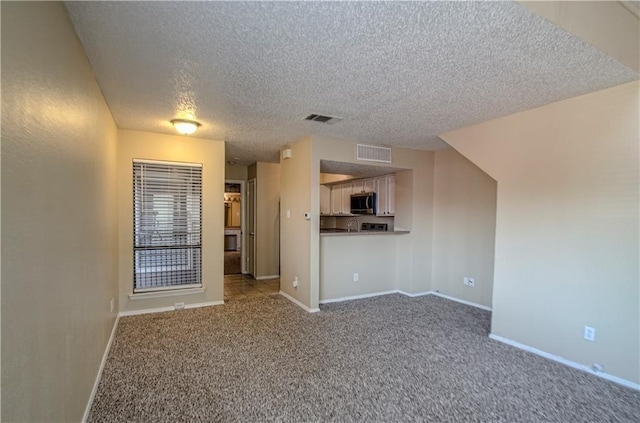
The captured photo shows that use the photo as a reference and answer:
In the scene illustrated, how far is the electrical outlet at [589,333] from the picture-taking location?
8.93 feet

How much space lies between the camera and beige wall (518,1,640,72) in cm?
177

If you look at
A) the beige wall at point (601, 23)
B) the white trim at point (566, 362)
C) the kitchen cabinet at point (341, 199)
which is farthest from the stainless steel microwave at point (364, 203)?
the beige wall at point (601, 23)

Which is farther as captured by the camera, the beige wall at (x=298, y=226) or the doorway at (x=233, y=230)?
the doorway at (x=233, y=230)

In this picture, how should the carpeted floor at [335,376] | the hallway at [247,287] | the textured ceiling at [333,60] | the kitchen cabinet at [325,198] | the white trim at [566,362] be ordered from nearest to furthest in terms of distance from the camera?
1. the textured ceiling at [333,60]
2. the carpeted floor at [335,376]
3. the white trim at [566,362]
4. the hallway at [247,287]
5. the kitchen cabinet at [325,198]

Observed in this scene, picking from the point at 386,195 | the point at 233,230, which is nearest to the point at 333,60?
the point at 386,195

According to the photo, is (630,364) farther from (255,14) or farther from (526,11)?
(255,14)

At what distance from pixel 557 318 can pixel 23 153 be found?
3980 millimetres

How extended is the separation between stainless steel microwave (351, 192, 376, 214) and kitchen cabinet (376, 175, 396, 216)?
0.30ft

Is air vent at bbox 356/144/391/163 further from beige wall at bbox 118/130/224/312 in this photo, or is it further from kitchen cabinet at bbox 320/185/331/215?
kitchen cabinet at bbox 320/185/331/215

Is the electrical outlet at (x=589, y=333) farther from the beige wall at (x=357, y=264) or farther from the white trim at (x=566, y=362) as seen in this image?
the beige wall at (x=357, y=264)

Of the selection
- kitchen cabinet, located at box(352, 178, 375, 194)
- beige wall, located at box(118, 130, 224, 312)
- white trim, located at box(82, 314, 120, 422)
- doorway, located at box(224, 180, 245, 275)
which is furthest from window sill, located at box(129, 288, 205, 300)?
kitchen cabinet, located at box(352, 178, 375, 194)

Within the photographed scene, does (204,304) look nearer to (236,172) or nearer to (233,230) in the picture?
(236,172)

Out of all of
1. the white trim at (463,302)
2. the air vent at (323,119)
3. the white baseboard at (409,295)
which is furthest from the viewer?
the white baseboard at (409,295)

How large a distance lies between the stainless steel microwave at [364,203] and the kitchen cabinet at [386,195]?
0.09 meters
